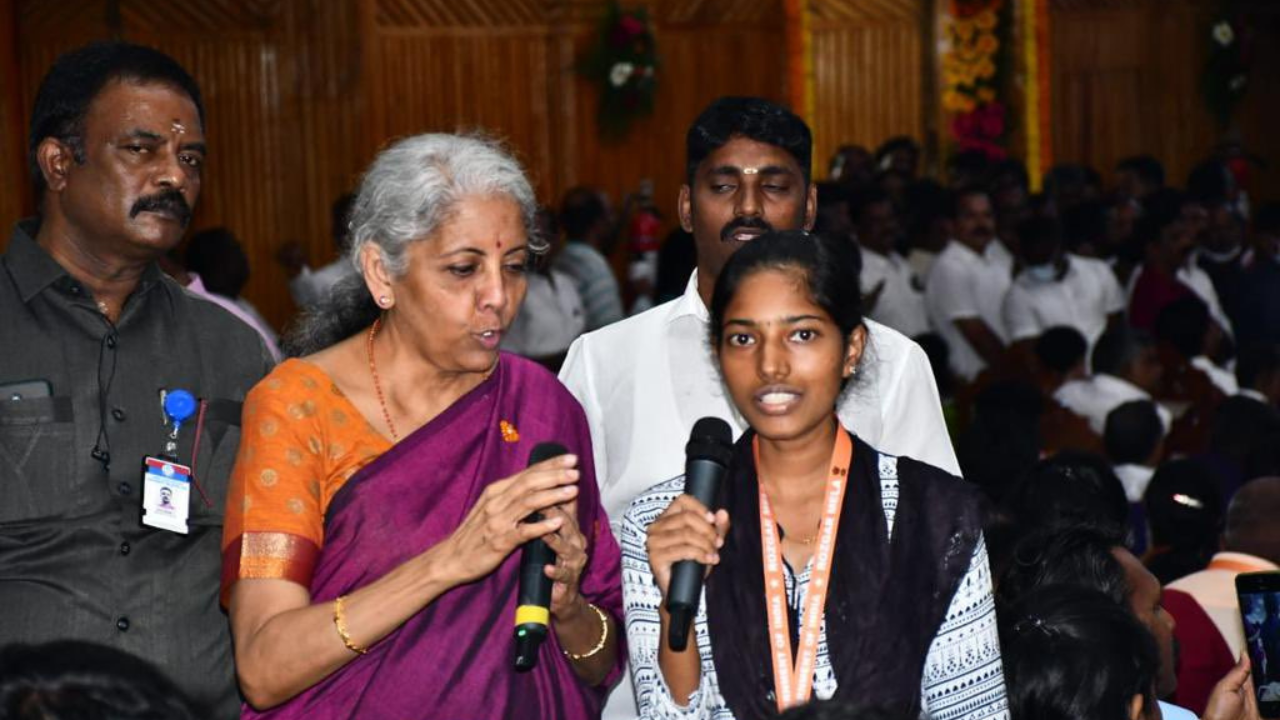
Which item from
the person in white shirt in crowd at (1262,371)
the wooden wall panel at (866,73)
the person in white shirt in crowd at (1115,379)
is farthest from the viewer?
the wooden wall panel at (866,73)

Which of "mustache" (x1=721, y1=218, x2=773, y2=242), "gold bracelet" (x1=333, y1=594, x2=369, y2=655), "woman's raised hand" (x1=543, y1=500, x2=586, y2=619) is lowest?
"gold bracelet" (x1=333, y1=594, x2=369, y2=655)

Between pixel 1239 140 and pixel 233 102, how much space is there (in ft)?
24.4

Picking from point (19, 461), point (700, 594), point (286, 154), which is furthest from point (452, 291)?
point (286, 154)

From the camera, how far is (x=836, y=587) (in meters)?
2.35

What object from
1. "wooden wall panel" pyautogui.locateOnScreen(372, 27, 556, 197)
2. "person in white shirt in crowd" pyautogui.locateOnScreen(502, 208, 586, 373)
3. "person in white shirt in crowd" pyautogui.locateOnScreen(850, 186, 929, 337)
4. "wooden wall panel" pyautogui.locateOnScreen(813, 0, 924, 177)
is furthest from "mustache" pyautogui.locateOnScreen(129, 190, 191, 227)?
"wooden wall panel" pyautogui.locateOnScreen(813, 0, 924, 177)

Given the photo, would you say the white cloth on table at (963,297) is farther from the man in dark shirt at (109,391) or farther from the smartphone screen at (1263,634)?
the man in dark shirt at (109,391)

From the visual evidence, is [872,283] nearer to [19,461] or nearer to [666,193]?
[666,193]

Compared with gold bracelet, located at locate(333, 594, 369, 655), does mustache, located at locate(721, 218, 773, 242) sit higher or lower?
higher

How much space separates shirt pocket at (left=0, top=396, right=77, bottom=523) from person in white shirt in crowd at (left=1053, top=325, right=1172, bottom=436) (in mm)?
4352

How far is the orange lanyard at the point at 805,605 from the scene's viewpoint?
2.31m

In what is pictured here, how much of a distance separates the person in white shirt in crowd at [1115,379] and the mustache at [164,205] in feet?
13.8

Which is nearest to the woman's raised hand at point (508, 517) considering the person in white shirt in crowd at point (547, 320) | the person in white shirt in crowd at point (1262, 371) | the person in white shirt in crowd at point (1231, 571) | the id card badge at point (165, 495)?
the id card badge at point (165, 495)

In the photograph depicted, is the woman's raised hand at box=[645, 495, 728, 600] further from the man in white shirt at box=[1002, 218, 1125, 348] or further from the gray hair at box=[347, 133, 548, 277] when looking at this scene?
the man in white shirt at box=[1002, 218, 1125, 348]

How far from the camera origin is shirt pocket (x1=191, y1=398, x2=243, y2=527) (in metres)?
2.78
